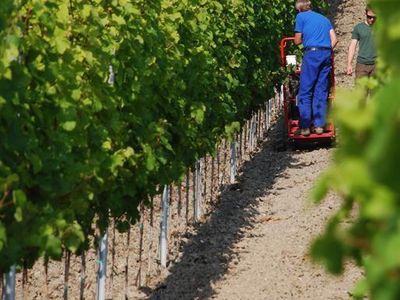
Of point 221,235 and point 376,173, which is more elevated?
point 376,173

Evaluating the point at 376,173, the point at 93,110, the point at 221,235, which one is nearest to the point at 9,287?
the point at 93,110

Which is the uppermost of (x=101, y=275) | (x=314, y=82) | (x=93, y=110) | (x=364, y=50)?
(x=93, y=110)

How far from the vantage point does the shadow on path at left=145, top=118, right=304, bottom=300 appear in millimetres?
8773

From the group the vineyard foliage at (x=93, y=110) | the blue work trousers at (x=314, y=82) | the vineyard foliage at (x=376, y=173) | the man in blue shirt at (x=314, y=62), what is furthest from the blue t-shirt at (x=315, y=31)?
the vineyard foliage at (x=376, y=173)

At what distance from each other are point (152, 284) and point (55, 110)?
386 cm

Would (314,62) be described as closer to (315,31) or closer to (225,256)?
(315,31)

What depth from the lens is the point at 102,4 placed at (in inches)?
273

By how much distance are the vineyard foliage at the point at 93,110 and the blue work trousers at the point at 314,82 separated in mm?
3400

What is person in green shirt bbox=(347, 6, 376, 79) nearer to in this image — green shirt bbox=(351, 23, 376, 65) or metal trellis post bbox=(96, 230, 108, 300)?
green shirt bbox=(351, 23, 376, 65)

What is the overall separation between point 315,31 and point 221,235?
4.52 m

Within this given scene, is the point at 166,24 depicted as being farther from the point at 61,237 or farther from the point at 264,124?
the point at 264,124

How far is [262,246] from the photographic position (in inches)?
396

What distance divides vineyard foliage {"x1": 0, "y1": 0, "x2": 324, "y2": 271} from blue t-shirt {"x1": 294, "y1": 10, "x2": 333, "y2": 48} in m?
3.46

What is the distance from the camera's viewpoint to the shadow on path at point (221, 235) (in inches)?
345
